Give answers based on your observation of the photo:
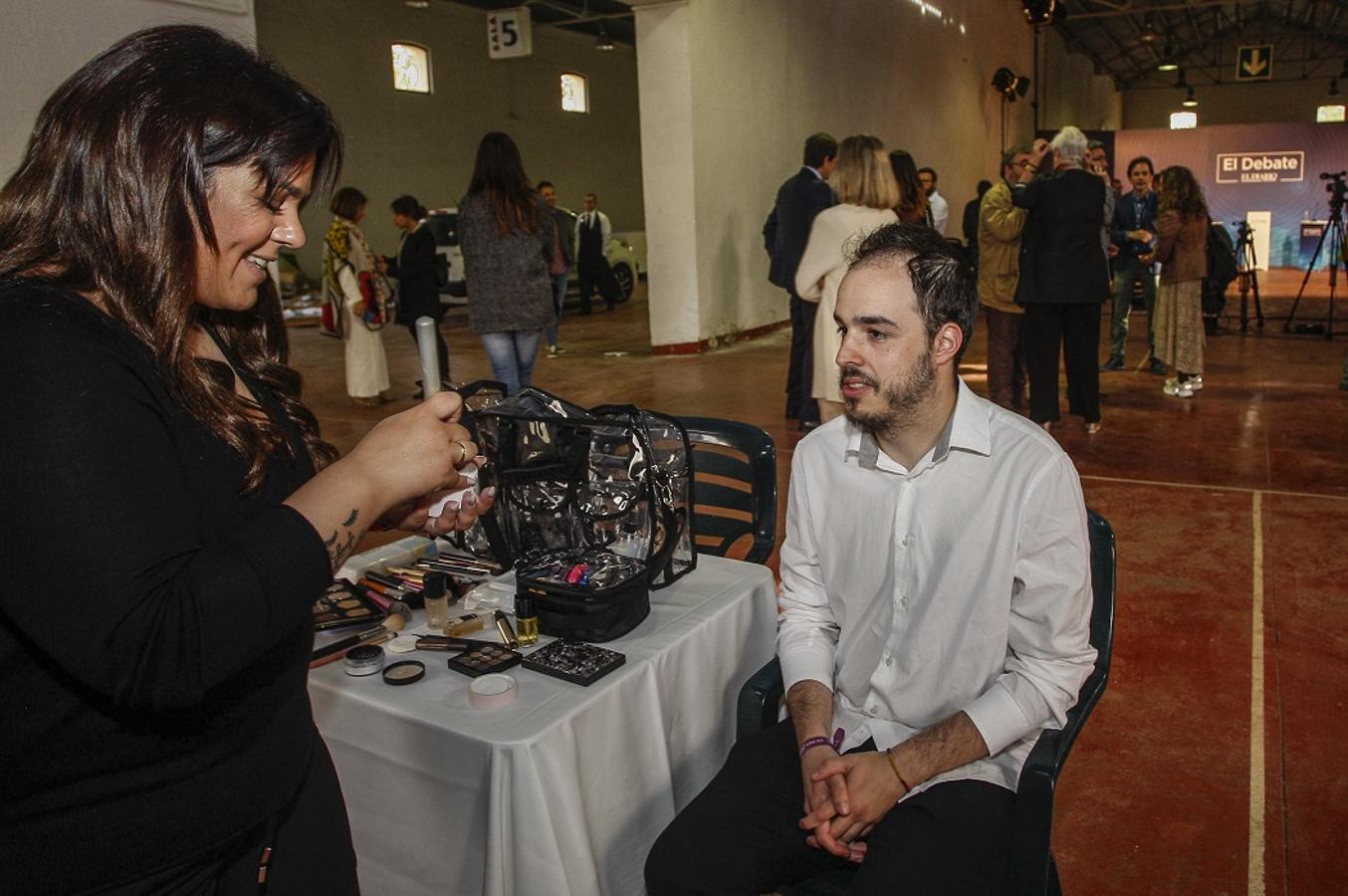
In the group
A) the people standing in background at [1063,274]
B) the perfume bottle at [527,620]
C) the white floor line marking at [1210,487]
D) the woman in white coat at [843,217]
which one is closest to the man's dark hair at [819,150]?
the woman in white coat at [843,217]

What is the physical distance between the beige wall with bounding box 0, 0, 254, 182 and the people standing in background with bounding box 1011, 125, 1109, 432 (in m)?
4.31

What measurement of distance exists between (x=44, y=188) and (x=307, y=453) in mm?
369

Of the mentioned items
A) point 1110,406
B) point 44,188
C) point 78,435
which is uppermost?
point 44,188

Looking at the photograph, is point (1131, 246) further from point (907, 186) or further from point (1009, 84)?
point (1009, 84)

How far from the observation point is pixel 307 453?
1.15 m

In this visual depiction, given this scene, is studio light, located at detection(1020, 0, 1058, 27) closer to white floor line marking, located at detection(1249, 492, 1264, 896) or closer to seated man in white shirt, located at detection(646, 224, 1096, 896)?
white floor line marking, located at detection(1249, 492, 1264, 896)

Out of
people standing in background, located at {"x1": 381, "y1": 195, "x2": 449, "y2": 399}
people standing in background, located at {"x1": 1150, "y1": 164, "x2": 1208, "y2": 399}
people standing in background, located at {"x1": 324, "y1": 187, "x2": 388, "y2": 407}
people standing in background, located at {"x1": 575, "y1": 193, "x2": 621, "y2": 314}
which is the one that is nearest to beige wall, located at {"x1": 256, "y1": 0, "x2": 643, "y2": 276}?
people standing in background, located at {"x1": 575, "y1": 193, "x2": 621, "y2": 314}

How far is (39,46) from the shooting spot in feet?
13.1

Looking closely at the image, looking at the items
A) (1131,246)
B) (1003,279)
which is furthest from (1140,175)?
(1003,279)

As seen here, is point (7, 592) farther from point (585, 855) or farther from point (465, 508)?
point (585, 855)

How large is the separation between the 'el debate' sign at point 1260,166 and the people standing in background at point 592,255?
41.5 feet

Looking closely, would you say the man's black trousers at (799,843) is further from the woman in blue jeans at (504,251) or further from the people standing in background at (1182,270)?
the people standing in background at (1182,270)

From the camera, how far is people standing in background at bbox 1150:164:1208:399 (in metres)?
7.02

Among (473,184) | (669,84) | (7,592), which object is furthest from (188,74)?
(669,84)
